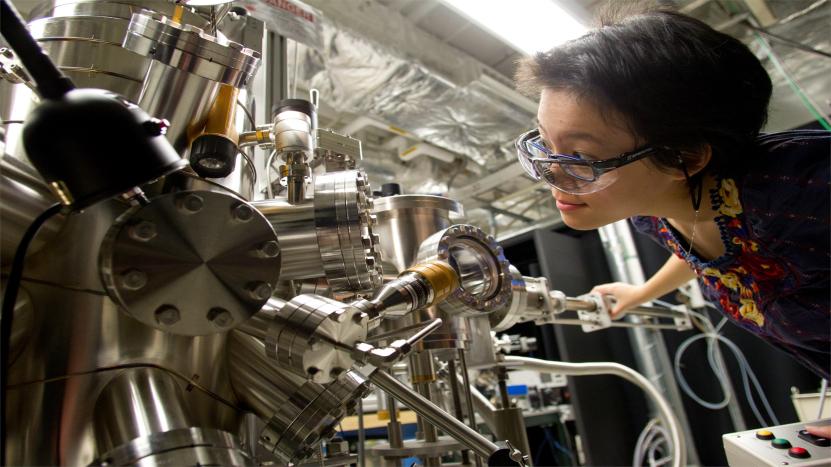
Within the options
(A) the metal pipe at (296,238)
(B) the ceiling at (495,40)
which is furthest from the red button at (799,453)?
(B) the ceiling at (495,40)

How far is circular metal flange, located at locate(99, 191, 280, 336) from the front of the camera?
0.98 ft

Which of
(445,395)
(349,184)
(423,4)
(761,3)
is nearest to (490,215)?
(423,4)

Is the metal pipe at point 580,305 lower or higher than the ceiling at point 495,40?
lower

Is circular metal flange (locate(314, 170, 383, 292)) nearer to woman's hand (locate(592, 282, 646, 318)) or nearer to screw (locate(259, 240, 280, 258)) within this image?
screw (locate(259, 240, 280, 258))

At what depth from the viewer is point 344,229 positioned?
0.39 m

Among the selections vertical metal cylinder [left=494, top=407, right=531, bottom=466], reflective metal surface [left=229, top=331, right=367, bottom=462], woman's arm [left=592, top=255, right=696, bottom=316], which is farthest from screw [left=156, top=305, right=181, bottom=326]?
woman's arm [left=592, top=255, right=696, bottom=316]

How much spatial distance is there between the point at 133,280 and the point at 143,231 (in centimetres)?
3

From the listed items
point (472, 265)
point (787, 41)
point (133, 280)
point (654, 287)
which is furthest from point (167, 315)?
point (787, 41)

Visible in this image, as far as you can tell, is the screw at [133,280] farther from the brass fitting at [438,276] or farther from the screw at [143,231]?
the brass fitting at [438,276]

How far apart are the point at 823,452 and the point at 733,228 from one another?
34 centimetres

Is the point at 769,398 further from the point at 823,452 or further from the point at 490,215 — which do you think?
the point at 490,215

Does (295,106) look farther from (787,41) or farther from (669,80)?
(787,41)

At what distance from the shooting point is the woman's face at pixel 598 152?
2.41 feet

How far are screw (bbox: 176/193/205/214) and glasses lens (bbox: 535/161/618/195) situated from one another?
583 mm
